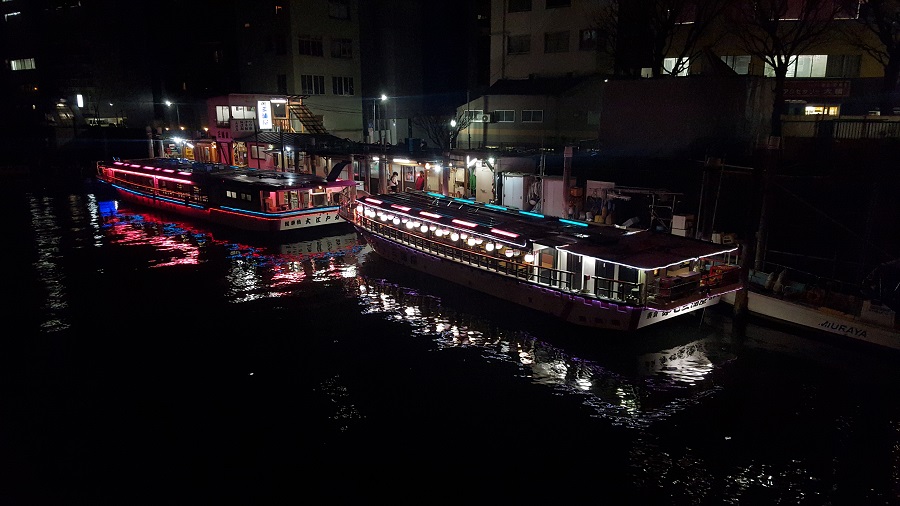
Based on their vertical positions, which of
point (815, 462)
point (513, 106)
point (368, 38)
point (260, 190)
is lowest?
point (815, 462)

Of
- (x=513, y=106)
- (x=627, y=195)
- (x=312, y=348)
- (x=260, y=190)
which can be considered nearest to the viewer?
(x=312, y=348)

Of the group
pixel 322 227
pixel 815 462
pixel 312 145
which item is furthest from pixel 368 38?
pixel 815 462

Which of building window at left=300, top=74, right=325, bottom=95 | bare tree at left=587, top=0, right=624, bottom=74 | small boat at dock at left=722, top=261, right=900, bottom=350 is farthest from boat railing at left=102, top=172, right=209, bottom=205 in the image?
small boat at dock at left=722, top=261, right=900, bottom=350

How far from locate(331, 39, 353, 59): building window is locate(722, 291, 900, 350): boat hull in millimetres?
54250

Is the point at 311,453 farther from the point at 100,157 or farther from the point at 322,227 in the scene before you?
the point at 100,157

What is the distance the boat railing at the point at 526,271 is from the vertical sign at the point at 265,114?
118 feet

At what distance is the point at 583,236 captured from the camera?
24.6m

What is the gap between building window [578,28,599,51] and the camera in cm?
5019

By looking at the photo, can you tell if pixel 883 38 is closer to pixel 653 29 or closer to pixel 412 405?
pixel 653 29

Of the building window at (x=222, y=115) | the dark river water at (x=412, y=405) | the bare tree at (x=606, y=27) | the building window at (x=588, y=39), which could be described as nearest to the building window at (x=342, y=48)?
the building window at (x=222, y=115)

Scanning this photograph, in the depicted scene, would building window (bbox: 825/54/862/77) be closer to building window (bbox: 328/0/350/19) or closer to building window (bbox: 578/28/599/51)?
building window (bbox: 578/28/599/51)

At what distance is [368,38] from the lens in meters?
73.7

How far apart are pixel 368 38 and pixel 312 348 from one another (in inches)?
2381

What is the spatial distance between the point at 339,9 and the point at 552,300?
53728 millimetres
